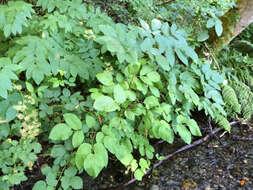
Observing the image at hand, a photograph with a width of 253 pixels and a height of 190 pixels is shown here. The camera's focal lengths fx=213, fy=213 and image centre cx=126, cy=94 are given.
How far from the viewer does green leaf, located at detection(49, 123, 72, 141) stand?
3.82ft

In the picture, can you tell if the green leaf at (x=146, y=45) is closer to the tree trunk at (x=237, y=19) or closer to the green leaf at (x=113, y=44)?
the green leaf at (x=113, y=44)

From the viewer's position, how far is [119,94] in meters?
1.20

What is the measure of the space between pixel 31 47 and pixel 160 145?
4.80 ft

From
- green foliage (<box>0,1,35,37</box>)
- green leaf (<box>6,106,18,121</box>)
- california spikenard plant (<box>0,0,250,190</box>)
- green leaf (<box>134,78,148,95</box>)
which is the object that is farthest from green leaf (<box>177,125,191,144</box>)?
green foliage (<box>0,1,35,37</box>)

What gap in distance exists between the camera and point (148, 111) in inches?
53.8

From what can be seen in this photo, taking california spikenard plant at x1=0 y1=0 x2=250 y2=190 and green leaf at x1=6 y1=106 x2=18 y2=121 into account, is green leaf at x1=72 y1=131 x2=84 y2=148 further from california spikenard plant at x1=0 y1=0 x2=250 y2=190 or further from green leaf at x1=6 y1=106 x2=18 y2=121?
green leaf at x1=6 y1=106 x2=18 y2=121

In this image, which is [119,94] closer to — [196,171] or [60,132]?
[60,132]

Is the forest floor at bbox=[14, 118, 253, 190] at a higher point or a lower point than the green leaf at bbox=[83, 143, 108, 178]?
lower

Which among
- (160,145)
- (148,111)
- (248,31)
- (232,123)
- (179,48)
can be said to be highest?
(248,31)

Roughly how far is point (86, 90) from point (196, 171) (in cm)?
123

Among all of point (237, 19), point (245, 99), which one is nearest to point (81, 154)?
point (237, 19)

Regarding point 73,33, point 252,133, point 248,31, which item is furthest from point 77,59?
point 248,31

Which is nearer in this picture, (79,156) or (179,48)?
(79,156)

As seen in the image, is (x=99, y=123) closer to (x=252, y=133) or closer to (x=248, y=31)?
(x=252, y=133)
